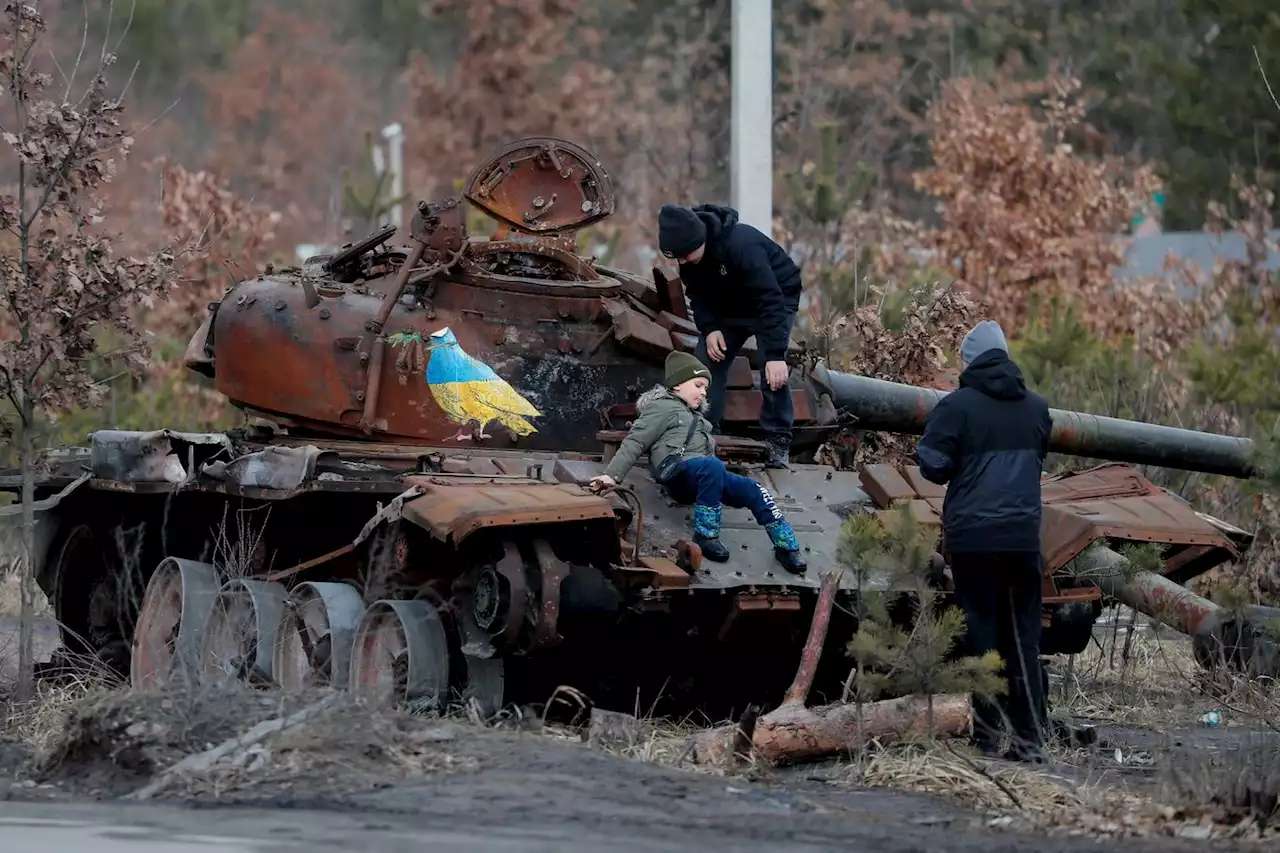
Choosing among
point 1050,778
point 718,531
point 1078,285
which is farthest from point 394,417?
point 1078,285

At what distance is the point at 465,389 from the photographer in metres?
12.2

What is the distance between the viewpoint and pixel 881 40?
127 feet

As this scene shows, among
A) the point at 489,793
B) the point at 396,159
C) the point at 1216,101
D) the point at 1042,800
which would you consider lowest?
the point at 1042,800

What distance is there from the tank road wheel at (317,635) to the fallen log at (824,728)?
1986 mm

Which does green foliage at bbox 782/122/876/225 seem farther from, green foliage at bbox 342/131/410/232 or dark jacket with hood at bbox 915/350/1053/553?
dark jacket with hood at bbox 915/350/1053/553

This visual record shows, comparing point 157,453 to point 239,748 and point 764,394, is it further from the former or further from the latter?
point 239,748

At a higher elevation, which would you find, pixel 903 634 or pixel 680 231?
pixel 680 231

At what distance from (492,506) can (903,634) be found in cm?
182

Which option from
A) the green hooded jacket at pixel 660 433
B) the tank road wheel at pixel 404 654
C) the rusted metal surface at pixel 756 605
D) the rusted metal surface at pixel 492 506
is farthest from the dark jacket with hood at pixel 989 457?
the tank road wheel at pixel 404 654

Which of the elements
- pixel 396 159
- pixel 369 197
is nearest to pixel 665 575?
pixel 369 197

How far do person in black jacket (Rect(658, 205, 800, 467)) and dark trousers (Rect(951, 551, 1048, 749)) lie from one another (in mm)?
2061

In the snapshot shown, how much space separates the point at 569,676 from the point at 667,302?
2646mm

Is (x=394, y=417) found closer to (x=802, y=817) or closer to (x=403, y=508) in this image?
(x=403, y=508)

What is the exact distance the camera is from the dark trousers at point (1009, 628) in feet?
33.7
